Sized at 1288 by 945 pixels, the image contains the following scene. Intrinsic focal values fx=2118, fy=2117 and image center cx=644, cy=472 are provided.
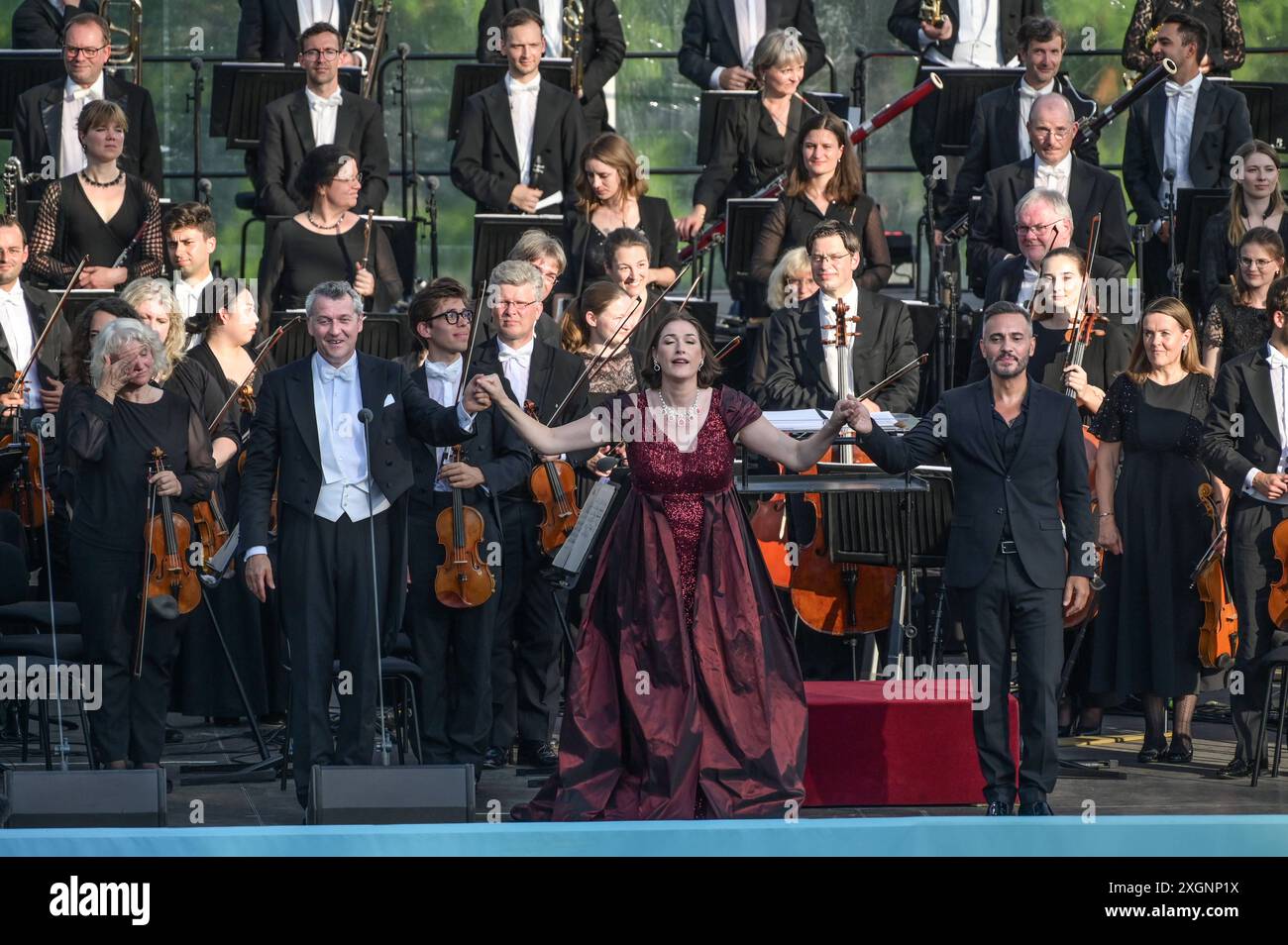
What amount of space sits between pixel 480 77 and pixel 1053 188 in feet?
9.31

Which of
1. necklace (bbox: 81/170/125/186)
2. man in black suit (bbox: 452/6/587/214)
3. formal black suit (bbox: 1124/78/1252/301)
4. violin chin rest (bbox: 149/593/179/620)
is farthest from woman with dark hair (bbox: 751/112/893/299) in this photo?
violin chin rest (bbox: 149/593/179/620)

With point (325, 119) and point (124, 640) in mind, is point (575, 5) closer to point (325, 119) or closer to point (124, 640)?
point (325, 119)

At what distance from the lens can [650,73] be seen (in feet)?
38.8

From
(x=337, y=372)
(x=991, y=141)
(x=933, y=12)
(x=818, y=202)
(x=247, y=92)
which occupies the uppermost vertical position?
(x=933, y=12)

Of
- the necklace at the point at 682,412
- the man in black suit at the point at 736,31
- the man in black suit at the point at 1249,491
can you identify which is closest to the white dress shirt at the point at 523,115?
the man in black suit at the point at 736,31

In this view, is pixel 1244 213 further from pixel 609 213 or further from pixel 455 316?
pixel 455 316

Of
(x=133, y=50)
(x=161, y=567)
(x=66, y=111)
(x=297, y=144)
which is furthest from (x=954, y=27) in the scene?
(x=161, y=567)

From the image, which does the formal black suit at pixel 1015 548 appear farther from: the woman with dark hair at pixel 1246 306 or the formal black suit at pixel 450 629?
the woman with dark hair at pixel 1246 306

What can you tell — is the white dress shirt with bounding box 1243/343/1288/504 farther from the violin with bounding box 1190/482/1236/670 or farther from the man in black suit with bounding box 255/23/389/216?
the man in black suit with bounding box 255/23/389/216

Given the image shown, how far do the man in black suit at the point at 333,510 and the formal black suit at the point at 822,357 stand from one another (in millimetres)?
1808

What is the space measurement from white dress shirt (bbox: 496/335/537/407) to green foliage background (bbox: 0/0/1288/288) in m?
4.97

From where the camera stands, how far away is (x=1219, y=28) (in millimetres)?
10070

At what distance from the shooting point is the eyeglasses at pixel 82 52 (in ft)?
30.5

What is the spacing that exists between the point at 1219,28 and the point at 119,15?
579 centimetres
